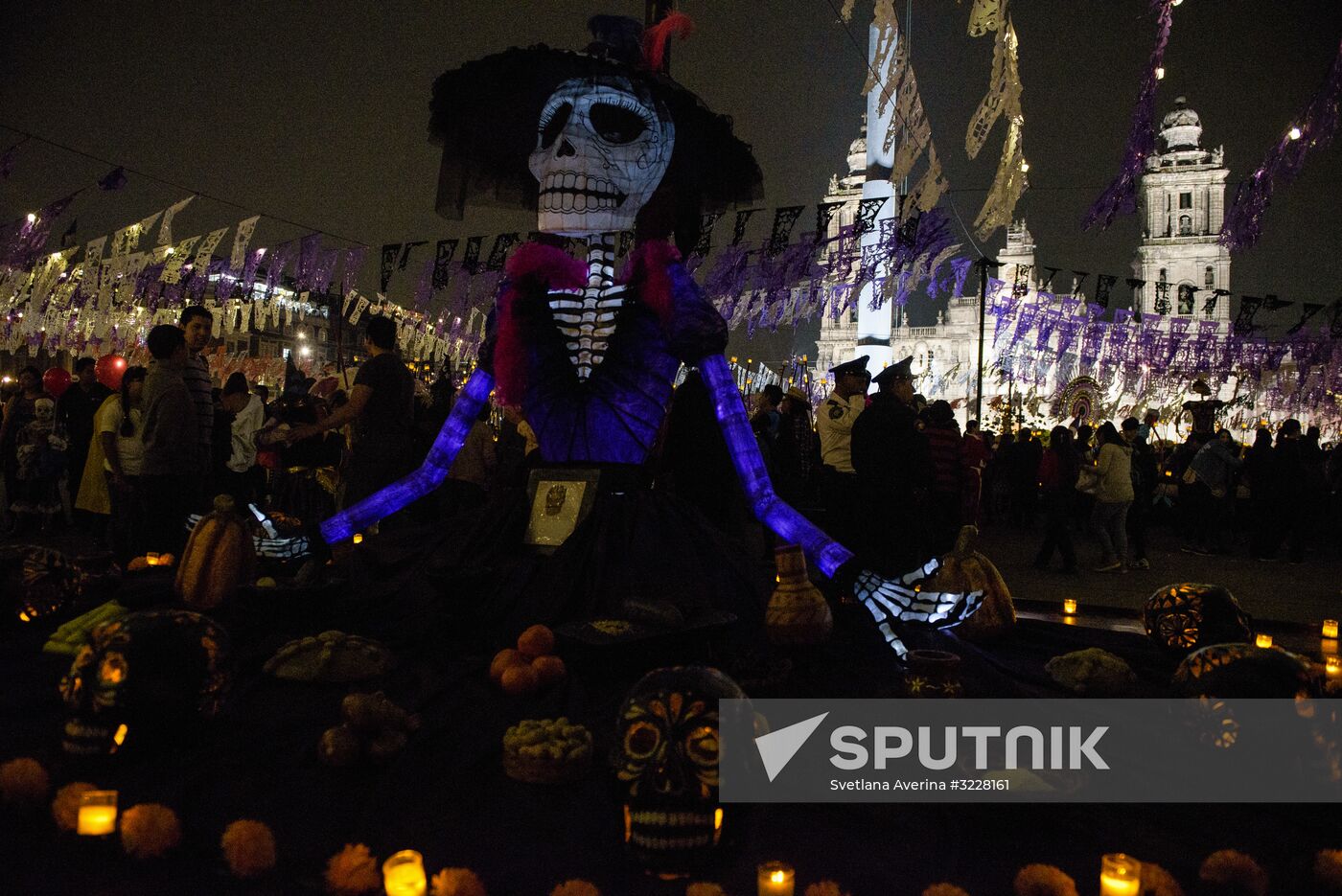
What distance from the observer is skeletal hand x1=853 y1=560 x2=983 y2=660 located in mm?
3037

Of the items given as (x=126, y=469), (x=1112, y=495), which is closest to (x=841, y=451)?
(x=1112, y=495)

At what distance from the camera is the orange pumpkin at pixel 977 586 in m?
4.45

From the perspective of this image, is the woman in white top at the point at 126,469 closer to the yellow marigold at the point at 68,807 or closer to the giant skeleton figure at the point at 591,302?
the giant skeleton figure at the point at 591,302

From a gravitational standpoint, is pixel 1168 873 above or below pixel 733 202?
below

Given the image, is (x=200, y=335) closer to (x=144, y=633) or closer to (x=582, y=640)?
(x=144, y=633)

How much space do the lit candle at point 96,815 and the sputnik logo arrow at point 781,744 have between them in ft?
5.52

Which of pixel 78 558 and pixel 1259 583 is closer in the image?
pixel 78 558

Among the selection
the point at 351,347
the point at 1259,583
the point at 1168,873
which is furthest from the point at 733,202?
the point at 351,347

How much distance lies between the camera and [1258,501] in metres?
10.9

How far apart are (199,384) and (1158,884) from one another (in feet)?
17.8

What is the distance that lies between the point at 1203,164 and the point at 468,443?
76930 millimetres

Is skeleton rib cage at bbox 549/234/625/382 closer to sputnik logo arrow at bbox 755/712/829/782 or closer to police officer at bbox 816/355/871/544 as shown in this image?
sputnik logo arrow at bbox 755/712/829/782

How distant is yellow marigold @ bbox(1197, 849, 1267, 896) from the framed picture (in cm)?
259

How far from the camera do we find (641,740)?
2.22 m
